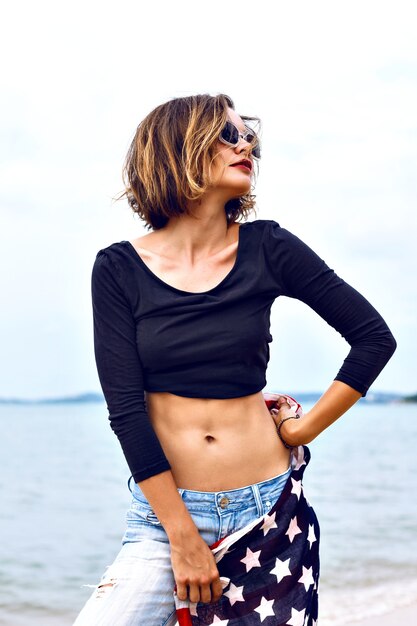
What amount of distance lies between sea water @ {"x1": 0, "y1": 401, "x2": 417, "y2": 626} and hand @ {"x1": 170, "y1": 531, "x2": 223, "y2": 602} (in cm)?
354

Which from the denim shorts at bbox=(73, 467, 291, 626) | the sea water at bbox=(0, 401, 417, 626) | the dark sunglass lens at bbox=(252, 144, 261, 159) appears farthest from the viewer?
the sea water at bbox=(0, 401, 417, 626)

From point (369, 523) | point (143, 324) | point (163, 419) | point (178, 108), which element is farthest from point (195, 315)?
point (369, 523)

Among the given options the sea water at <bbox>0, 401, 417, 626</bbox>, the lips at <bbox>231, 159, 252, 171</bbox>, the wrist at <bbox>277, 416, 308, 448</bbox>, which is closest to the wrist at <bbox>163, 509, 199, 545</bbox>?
the wrist at <bbox>277, 416, 308, 448</bbox>

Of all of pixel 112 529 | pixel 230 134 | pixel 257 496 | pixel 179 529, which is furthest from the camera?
pixel 112 529

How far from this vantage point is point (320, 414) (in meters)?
2.43

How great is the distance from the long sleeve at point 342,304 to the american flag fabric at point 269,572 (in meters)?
0.32

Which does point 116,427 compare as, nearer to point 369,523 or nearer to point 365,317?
point 365,317

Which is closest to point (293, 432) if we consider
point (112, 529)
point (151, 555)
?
point (151, 555)

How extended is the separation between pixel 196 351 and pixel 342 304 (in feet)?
1.42

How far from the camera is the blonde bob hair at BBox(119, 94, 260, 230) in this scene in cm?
238

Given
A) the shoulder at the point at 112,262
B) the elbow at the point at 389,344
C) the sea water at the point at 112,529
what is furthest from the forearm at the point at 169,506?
the sea water at the point at 112,529

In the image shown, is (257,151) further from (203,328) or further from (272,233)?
(203,328)

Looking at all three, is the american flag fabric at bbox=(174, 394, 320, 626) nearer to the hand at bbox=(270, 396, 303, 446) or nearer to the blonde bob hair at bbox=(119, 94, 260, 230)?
the hand at bbox=(270, 396, 303, 446)

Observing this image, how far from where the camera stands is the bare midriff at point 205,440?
7.52 feet
